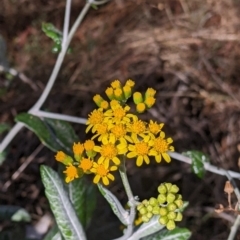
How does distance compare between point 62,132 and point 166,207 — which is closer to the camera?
point 166,207

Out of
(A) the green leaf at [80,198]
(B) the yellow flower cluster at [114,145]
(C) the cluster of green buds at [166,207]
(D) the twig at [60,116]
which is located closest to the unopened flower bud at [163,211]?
(C) the cluster of green buds at [166,207]

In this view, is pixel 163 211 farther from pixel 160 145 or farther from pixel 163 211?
pixel 160 145

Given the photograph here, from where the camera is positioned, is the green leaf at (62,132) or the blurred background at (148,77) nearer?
the green leaf at (62,132)

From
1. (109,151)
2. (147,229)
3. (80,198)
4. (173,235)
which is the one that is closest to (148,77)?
(80,198)

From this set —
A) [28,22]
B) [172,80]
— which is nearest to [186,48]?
[172,80]

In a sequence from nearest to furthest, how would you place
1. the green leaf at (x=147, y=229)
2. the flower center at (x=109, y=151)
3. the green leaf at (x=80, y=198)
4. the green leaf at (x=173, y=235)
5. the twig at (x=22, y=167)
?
the flower center at (x=109, y=151), the green leaf at (x=147, y=229), the green leaf at (x=173, y=235), the green leaf at (x=80, y=198), the twig at (x=22, y=167)

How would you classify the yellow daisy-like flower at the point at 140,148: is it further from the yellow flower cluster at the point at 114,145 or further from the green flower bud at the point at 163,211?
the green flower bud at the point at 163,211

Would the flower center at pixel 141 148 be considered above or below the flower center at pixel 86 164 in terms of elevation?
below
